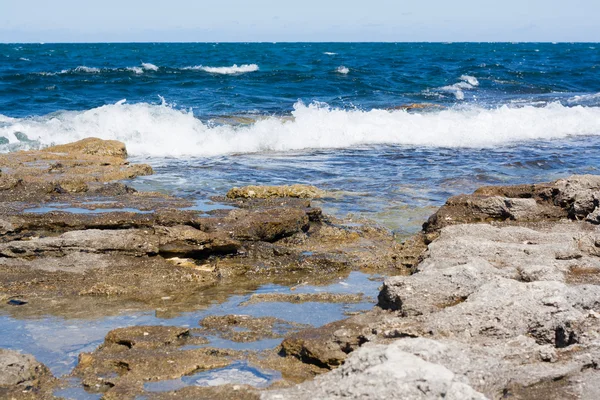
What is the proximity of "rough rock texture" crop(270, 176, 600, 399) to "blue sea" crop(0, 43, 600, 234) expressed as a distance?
2605 mm

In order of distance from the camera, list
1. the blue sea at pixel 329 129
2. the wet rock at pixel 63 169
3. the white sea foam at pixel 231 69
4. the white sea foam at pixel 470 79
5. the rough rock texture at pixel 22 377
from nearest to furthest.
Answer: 1. the rough rock texture at pixel 22 377
2. the wet rock at pixel 63 169
3. the blue sea at pixel 329 129
4. the white sea foam at pixel 470 79
5. the white sea foam at pixel 231 69

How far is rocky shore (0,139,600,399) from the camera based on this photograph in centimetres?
350

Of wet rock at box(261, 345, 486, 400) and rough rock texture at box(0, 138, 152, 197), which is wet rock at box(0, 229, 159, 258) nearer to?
rough rock texture at box(0, 138, 152, 197)

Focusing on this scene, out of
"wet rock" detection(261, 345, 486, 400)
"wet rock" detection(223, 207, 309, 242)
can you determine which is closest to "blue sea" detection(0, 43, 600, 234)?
"wet rock" detection(223, 207, 309, 242)

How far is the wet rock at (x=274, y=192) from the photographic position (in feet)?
29.6

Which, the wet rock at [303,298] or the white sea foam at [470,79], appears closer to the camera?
the wet rock at [303,298]

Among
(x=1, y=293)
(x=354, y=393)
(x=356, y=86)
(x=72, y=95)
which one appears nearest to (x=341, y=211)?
(x=1, y=293)

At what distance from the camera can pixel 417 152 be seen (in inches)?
565

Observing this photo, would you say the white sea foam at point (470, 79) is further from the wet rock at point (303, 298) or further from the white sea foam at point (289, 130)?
the wet rock at point (303, 298)

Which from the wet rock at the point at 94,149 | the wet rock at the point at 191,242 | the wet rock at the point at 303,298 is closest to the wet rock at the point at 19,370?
the wet rock at the point at 303,298

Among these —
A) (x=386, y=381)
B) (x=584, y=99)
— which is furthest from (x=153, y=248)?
(x=584, y=99)

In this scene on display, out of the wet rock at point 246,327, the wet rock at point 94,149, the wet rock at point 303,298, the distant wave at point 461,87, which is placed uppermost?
the distant wave at point 461,87

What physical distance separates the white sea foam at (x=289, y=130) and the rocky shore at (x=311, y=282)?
5.77 metres

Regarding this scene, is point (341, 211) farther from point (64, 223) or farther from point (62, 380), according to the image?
point (62, 380)
